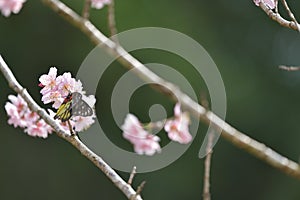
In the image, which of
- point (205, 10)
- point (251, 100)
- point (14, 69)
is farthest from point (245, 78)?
point (14, 69)

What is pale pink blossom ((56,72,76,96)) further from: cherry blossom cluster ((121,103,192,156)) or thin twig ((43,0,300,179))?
cherry blossom cluster ((121,103,192,156))

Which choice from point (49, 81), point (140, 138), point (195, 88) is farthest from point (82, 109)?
point (195, 88)

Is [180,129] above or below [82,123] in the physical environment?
below

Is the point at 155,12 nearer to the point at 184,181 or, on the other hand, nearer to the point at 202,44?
the point at 202,44

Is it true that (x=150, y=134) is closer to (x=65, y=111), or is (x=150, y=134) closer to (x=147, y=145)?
(x=147, y=145)

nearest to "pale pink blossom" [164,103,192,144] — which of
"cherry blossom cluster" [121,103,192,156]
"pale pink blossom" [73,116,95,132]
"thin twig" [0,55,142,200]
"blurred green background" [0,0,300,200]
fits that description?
"cherry blossom cluster" [121,103,192,156]

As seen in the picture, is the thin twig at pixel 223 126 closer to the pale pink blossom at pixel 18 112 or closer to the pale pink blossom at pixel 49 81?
the pale pink blossom at pixel 49 81
